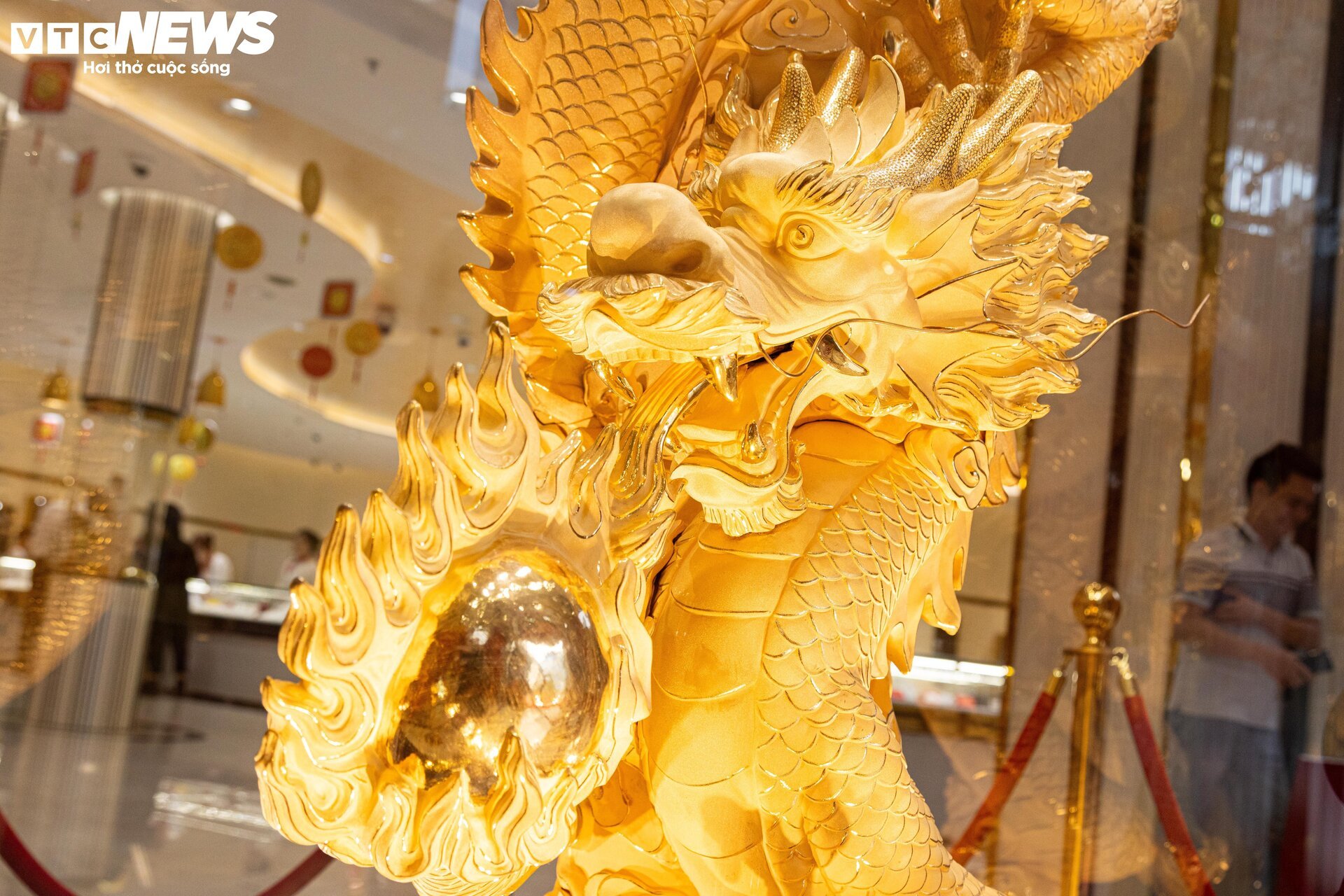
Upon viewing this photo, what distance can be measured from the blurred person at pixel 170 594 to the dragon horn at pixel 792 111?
5.10m

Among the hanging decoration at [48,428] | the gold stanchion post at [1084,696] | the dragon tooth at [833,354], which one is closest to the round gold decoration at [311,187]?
the hanging decoration at [48,428]

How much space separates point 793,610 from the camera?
628 mm

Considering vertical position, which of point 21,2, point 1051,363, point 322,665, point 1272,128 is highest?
point 1272,128

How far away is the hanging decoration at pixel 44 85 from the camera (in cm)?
269

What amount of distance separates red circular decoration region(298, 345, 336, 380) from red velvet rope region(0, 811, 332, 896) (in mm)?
6345

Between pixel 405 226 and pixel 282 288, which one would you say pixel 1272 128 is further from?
pixel 282 288

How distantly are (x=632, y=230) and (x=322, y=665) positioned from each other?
227 millimetres

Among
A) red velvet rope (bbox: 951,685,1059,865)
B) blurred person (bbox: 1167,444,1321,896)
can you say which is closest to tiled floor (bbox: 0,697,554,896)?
red velvet rope (bbox: 951,685,1059,865)

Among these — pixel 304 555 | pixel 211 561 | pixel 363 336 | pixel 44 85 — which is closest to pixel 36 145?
pixel 44 85

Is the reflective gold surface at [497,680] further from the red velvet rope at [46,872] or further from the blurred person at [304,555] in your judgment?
the blurred person at [304,555]

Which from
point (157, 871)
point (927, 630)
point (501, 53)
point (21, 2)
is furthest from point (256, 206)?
point (501, 53)

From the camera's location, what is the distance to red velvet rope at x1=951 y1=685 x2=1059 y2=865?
60.1 inches

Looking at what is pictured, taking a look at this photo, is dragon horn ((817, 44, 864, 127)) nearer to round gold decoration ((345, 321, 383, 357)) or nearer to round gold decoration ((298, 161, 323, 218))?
round gold decoration ((298, 161, 323, 218))

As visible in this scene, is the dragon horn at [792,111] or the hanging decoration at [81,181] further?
the hanging decoration at [81,181]
